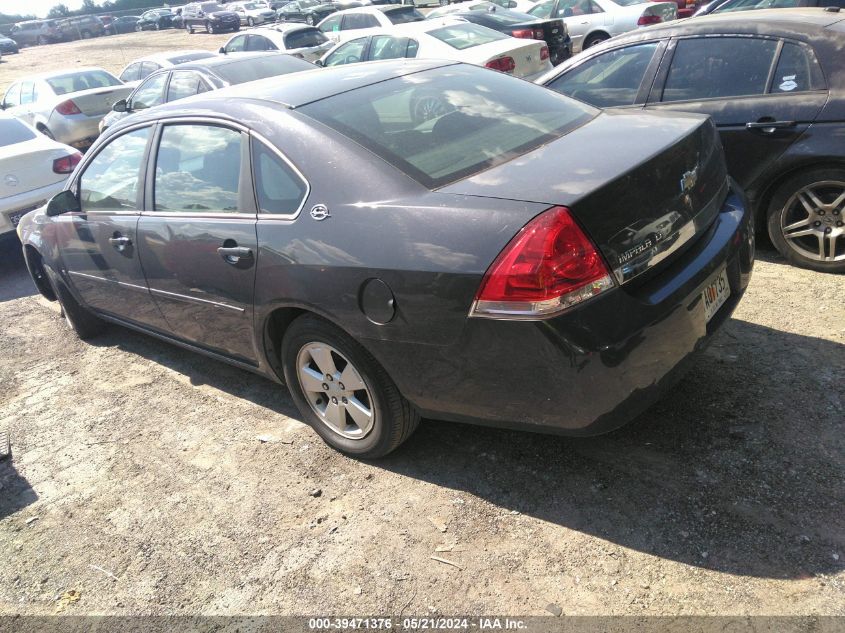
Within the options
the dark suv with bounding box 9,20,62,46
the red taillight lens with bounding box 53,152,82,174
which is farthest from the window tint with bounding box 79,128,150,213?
the dark suv with bounding box 9,20,62,46

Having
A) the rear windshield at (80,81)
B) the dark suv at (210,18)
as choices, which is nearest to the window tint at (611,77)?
the rear windshield at (80,81)

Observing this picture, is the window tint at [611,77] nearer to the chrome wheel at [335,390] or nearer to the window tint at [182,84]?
the chrome wheel at [335,390]

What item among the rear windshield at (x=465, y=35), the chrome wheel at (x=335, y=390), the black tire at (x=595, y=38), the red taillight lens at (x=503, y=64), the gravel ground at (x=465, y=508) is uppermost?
the rear windshield at (x=465, y=35)

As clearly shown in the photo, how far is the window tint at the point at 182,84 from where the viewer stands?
909cm

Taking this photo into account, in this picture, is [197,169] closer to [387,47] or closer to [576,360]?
[576,360]

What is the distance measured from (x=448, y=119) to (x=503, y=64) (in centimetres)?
712

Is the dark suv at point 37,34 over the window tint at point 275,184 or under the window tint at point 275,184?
over

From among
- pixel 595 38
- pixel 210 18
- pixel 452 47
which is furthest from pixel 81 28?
pixel 452 47

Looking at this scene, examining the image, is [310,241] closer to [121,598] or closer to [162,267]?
[162,267]

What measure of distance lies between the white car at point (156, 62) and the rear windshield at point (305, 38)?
165 cm

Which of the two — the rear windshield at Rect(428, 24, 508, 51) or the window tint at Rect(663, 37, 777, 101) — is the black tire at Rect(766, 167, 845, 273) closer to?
the window tint at Rect(663, 37, 777, 101)

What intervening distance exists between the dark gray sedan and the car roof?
27mm

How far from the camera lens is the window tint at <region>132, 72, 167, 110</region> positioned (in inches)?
384

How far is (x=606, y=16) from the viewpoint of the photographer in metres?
14.0
